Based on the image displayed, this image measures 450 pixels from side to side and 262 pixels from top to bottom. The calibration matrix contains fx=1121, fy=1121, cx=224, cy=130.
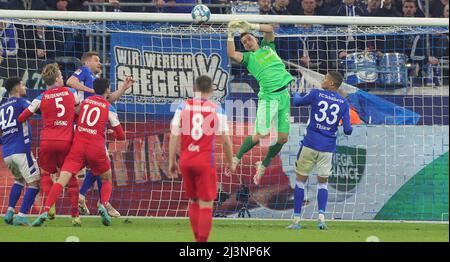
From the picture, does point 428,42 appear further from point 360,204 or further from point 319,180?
point 319,180

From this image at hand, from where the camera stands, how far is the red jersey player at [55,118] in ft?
51.3

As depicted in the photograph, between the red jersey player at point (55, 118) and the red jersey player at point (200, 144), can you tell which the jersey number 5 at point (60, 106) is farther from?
the red jersey player at point (200, 144)

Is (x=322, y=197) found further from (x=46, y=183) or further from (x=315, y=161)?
(x=46, y=183)

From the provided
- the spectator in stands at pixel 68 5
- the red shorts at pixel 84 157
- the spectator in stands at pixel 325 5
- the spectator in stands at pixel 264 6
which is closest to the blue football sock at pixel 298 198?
the red shorts at pixel 84 157

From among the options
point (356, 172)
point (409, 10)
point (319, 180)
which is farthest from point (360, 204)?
point (409, 10)

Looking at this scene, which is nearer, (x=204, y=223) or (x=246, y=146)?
(x=204, y=223)

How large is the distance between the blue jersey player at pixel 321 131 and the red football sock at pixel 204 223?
367cm

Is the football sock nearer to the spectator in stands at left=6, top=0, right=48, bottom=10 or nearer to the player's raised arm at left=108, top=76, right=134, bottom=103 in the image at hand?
the player's raised arm at left=108, top=76, right=134, bottom=103

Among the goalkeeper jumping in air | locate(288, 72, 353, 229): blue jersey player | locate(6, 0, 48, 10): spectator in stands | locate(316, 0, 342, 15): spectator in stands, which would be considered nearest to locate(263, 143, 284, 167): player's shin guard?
the goalkeeper jumping in air

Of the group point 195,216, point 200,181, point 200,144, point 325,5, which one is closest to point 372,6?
point 325,5

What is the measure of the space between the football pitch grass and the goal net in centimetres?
83

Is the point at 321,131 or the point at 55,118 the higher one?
the point at 55,118

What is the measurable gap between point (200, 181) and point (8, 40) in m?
6.72

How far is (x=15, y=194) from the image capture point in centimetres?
1634
